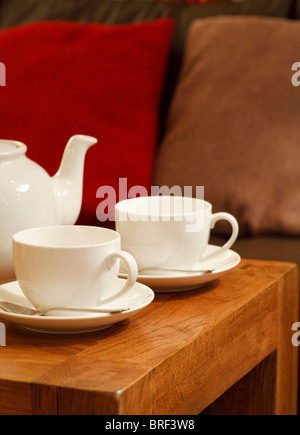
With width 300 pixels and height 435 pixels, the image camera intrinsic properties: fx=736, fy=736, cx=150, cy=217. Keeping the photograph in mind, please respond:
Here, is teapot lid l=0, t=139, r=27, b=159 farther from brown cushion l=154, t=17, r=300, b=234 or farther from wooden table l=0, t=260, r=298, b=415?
brown cushion l=154, t=17, r=300, b=234

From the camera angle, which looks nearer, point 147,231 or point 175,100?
point 147,231

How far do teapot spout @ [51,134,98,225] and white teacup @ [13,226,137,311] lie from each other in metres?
0.19

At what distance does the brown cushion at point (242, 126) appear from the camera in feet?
5.13

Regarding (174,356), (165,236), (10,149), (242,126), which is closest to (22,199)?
(10,149)

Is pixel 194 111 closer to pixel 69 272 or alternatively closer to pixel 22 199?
pixel 22 199

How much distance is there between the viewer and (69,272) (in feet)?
2.51

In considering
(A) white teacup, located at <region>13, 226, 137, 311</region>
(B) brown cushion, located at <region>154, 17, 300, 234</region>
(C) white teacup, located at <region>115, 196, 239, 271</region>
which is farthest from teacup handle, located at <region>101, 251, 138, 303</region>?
(B) brown cushion, located at <region>154, 17, 300, 234</region>

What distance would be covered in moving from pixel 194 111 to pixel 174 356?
3.48 feet

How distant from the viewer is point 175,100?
70.7 inches

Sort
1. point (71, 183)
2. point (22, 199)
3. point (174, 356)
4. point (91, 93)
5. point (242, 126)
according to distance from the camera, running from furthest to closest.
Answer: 1. point (91, 93)
2. point (242, 126)
3. point (71, 183)
4. point (22, 199)
5. point (174, 356)

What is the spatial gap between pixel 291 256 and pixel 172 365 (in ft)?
2.34

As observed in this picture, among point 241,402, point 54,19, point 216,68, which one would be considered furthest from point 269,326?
point 54,19

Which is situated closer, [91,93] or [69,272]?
[69,272]
